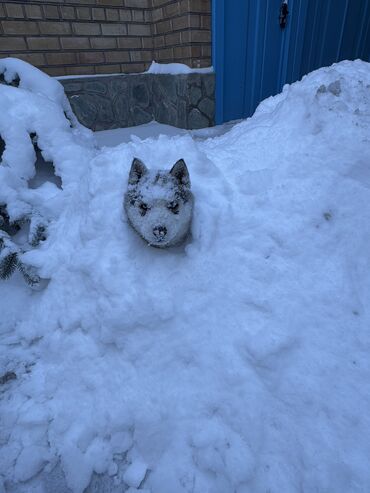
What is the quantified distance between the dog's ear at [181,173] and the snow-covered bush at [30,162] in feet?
3.81

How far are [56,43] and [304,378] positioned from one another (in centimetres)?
540

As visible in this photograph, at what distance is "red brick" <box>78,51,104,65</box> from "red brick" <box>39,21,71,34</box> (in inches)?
13.3

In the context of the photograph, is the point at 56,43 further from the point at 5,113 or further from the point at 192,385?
the point at 192,385

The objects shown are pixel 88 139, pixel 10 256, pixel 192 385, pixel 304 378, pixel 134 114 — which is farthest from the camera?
pixel 134 114

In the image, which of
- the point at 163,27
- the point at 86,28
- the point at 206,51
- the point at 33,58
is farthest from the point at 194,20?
the point at 33,58

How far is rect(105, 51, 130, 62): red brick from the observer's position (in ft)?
16.9

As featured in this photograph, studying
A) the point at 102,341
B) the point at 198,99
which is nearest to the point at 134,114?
the point at 198,99

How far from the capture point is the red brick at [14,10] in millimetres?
4324

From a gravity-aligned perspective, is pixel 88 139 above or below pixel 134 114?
above

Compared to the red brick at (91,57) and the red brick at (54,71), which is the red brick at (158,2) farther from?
the red brick at (54,71)

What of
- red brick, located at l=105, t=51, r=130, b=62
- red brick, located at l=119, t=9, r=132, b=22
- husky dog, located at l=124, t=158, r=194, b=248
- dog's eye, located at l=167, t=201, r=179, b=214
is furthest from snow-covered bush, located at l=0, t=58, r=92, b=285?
red brick, located at l=119, t=9, r=132, b=22

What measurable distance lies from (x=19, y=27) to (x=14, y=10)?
193 millimetres

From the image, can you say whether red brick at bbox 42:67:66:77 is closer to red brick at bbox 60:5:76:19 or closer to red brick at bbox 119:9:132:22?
red brick at bbox 60:5:76:19

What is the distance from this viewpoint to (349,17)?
5988 millimetres
